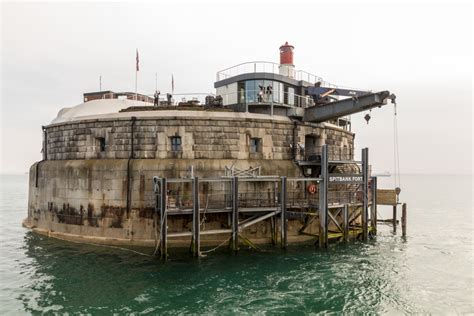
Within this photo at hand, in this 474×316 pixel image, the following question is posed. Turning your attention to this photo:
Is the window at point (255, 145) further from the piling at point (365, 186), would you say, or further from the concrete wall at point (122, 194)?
the piling at point (365, 186)

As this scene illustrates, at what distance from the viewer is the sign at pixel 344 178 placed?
68.3 ft

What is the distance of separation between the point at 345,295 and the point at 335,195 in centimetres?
1018

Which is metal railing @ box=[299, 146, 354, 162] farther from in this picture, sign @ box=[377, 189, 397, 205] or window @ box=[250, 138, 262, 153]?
sign @ box=[377, 189, 397, 205]

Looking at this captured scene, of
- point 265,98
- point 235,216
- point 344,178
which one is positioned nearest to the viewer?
point 235,216

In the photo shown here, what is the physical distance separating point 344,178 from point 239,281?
9844mm

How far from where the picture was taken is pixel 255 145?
22734mm

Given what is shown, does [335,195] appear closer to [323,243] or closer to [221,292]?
[323,243]

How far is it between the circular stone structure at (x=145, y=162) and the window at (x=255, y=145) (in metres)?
0.07

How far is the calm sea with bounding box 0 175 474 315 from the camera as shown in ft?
42.5

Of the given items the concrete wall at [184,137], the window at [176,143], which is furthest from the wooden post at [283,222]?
the window at [176,143]

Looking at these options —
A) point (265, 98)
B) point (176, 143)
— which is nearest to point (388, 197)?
point (265, 98)

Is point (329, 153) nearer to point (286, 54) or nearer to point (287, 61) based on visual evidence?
point (287, 61)

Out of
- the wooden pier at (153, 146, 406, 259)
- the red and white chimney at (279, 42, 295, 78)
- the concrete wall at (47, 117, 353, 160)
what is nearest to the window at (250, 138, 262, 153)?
the concrete wall at (47, 117, 353, 160)

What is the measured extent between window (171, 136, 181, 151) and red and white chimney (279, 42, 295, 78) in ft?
35.2
